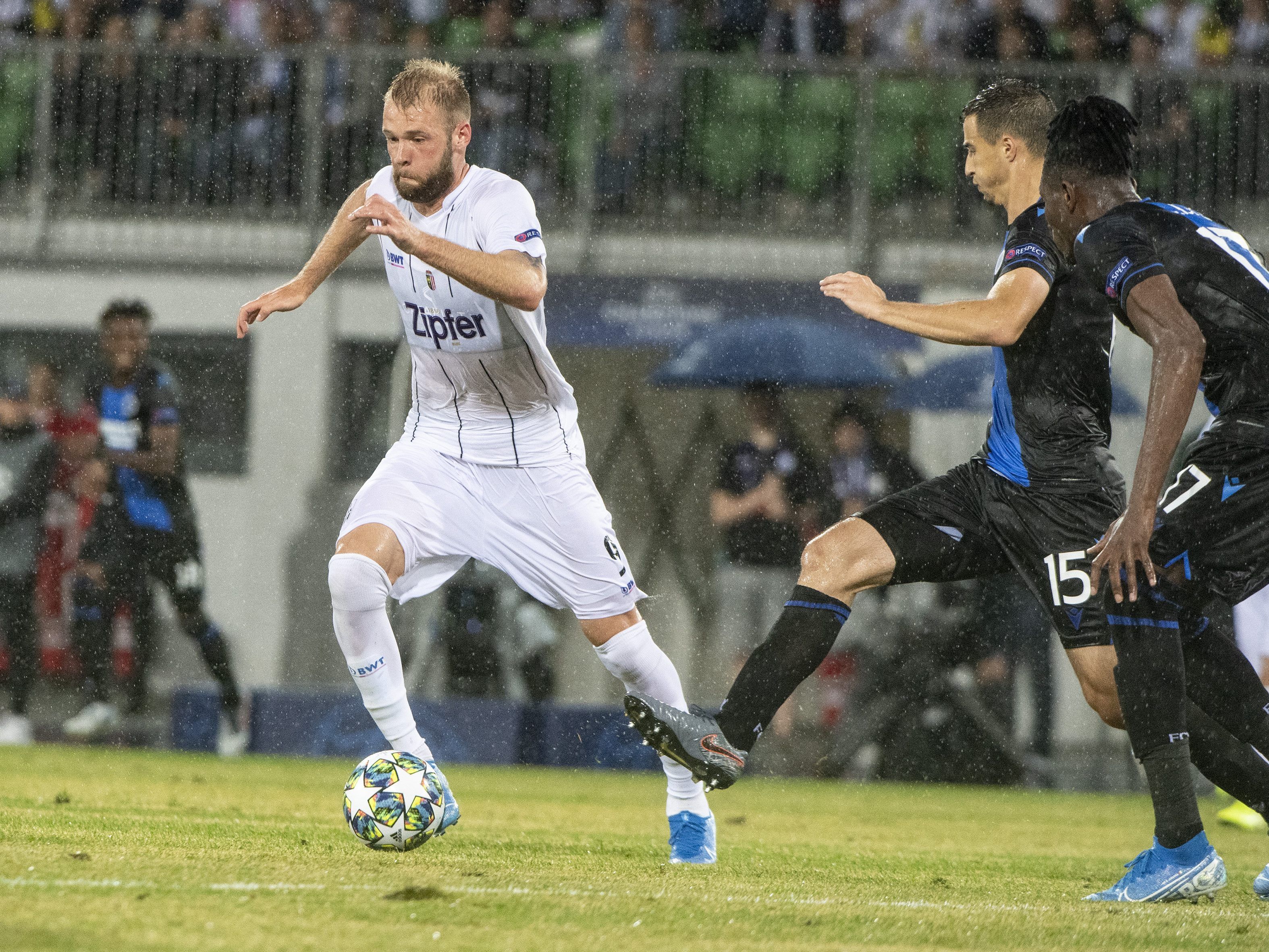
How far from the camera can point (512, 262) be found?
16.9ft

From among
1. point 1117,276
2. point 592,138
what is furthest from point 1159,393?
point 592,138

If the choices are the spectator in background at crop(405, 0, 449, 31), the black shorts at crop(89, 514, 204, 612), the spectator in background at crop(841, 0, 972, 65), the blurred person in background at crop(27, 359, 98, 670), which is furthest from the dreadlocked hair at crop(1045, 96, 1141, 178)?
the spectator in background at crop(405, 0, 449, 31)

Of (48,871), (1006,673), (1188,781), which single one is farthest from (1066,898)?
(1006,673)

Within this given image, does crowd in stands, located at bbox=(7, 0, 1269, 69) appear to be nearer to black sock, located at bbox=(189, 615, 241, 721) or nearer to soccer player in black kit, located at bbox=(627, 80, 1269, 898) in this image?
black sock, located at bbox=(189, 615, 241, 721)

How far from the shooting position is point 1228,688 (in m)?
4.88

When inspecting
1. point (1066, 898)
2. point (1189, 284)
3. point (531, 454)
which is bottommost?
point (1066, 898)

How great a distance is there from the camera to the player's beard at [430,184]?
557 centimetres

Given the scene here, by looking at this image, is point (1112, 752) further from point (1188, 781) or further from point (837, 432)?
point (1188, 781)

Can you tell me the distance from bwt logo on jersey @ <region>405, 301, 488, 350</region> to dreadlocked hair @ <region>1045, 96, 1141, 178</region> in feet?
6.03

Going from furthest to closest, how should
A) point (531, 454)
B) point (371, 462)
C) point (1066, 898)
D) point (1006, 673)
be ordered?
point (371, 462) < point (1006, 673) < point (531, 454) < point (1066, 898)

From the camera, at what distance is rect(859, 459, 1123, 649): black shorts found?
16.9 feet

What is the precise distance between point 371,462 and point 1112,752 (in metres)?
4.96

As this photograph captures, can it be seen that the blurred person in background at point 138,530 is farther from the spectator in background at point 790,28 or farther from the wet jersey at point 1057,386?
the wet jersey at point 1057,386

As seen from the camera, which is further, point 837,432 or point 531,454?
point 837,432
